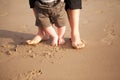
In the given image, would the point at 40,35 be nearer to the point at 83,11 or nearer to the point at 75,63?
the point at 75,63

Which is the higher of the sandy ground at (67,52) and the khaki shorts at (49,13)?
the khaki shorts at (49,13)

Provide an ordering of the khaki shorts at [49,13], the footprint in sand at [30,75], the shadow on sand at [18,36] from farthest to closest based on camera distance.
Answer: the shadow on sand at [18,36] < the khaki shorts at [49,13] < the footprint in sand at [30,75]

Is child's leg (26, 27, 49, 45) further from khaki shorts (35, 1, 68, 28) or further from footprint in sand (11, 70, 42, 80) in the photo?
footprint in sand (11, 70, 42, 80)

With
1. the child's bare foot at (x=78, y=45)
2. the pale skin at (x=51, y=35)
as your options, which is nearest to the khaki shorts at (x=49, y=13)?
the pale skin at (x=51, y=35)

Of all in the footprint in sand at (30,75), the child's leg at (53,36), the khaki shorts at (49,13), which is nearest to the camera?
the footprint in sand at (30,75)

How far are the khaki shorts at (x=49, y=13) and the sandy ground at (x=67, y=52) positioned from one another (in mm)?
206

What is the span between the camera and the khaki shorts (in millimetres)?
1902

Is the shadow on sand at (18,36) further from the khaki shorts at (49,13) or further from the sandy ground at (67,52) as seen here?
the khaki shorts at (49,13)

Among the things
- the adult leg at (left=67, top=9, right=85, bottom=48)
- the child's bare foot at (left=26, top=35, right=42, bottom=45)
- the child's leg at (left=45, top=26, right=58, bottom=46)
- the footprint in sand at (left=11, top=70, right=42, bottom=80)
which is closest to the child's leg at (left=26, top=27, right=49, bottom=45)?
the child's bare foot at (left=26, top=35, right=42, bottom=45)

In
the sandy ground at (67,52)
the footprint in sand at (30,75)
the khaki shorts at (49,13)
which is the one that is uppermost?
the khaki shorts at (49,13)

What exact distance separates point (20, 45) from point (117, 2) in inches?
47.6

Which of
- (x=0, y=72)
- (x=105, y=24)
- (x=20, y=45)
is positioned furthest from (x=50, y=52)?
(x=105, y=24)

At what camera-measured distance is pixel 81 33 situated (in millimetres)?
2215

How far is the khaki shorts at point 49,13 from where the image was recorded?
74.9 inches
